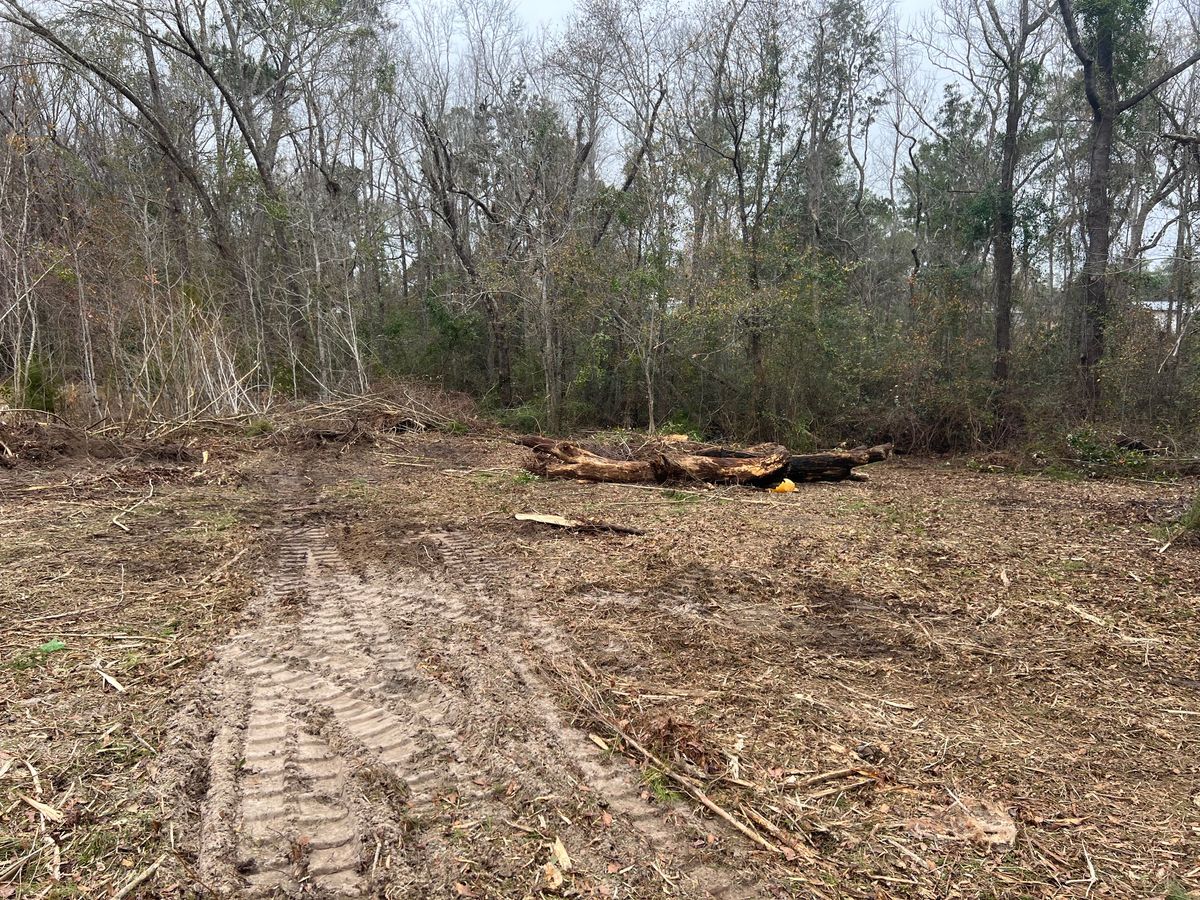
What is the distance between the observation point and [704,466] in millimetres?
9367

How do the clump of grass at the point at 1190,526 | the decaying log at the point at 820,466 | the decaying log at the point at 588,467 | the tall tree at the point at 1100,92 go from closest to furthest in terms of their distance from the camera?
1. the clump of grass at the point at 1190,526
2. the decaying log at the point at 588,467
3. the decaying log at the point at 820,466
4. the tall tree at the point at 1100,92

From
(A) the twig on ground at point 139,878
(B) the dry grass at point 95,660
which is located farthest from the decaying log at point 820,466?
(A) the twig on ground at point 139,878

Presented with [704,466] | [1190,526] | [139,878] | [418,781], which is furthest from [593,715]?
[704,466]

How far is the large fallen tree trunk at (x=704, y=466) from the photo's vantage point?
926cm

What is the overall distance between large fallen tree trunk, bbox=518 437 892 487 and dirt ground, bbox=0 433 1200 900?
10.5 feet

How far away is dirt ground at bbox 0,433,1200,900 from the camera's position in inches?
81.1

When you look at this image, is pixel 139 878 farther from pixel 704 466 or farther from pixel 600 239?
pixel 600 239

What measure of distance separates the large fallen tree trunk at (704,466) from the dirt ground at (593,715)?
3.20 metres

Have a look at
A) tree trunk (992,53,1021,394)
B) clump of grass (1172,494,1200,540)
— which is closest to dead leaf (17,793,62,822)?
clump of grass (1172,494,1200,540)

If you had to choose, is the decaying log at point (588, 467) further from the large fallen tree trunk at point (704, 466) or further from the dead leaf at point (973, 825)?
the dead leaf at point (973, 825)

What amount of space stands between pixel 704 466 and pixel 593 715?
668 cm

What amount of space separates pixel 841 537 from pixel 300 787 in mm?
5025

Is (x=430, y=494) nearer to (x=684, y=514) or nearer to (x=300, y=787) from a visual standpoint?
(x=684, y=514)

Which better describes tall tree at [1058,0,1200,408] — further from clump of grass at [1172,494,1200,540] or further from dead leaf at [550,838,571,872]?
dead leaf at [550,838,571,872]
